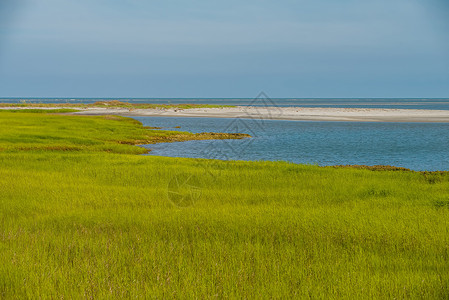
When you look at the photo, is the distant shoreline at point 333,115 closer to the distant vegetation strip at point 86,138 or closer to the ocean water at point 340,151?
the distant vegetation strip at point 86,138

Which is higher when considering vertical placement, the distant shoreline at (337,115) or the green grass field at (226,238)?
the distant shoreline at (337,115)

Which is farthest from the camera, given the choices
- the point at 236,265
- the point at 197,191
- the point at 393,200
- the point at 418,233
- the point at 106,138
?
the point at 106,138

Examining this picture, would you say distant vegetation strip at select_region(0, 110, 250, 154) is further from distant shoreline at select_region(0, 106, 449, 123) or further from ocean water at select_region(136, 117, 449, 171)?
distant shoreline at select_region(0, 106, 449, 123)

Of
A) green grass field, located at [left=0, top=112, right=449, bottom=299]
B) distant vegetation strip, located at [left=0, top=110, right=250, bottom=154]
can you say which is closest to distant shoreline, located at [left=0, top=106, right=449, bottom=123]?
distant vegetation strip, located at [left=0, top=110, right=250, bottom=154]

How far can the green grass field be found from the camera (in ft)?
20.1

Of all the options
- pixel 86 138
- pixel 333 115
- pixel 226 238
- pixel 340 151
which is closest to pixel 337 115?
pixel 333 115

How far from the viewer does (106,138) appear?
39.3 m

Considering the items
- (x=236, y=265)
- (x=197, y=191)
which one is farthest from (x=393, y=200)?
(x=236, y=265)

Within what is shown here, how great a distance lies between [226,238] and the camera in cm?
884

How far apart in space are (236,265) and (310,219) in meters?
3.46

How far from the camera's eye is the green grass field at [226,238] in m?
6.12

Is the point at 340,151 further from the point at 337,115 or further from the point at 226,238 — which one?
the point at 337,115

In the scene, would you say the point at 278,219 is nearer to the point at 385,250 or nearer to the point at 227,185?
the point at 385,250

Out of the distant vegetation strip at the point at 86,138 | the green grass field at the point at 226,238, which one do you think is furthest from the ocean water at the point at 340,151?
the green grass field at the point at 226,238
